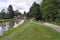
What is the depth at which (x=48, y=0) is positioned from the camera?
2272 inches

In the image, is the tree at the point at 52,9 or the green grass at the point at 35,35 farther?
the tree at the point at 52,9

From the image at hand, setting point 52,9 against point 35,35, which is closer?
point 35,35

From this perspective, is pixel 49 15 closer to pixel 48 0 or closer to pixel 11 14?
pixel 48 0

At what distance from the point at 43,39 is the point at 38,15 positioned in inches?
2454

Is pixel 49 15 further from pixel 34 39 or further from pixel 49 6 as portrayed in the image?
pixel 34 39

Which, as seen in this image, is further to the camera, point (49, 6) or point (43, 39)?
point (49, 6)

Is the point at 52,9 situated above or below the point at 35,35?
above

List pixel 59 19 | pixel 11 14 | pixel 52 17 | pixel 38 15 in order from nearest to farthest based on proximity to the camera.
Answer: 1. pixel 59 19
2. pixel 52 17
3. pixel 38 15
4. pixel 11 14

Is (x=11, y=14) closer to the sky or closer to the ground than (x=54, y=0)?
closer to the ground

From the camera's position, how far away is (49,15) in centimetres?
5916

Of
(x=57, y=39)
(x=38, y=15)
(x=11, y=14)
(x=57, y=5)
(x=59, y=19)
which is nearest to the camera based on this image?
(x=57, y=39)

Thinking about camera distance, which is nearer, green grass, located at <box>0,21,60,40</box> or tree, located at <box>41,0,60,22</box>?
green grass, located at <box>0,21,60,40</box>

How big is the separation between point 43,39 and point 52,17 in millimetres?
41601

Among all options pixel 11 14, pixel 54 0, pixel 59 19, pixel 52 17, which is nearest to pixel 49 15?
pixel 52 17
